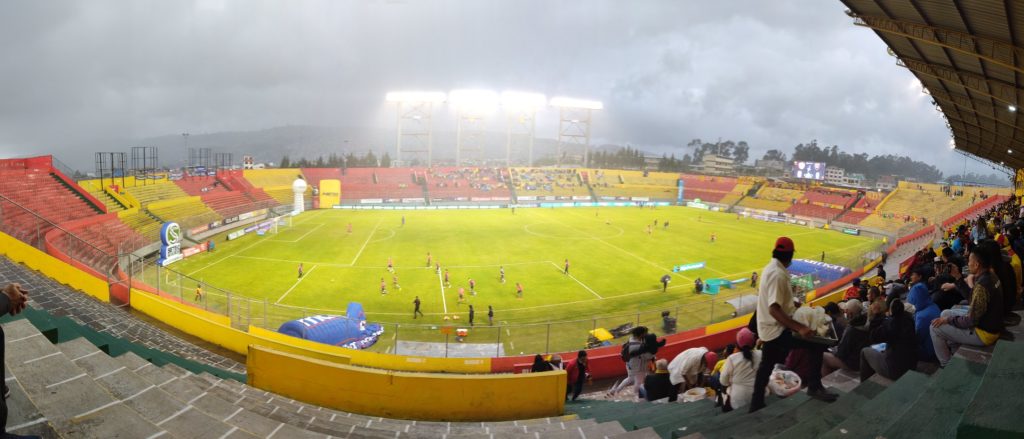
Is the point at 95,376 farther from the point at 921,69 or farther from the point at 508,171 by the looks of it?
the point at 508,171

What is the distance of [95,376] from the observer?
5395mm

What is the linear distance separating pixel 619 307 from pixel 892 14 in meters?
15.3

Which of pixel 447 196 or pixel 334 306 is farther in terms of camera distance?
pixel 447 196

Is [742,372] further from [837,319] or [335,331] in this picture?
[335,331]

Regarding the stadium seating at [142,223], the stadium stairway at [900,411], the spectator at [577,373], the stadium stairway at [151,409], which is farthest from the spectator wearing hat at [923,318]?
the stadium seating at [142,223]

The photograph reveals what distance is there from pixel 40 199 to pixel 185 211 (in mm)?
12151

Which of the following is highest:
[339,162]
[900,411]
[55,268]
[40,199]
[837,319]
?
[339,162]

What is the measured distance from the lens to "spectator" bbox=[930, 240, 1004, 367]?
5.28 m

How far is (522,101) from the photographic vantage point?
295ft

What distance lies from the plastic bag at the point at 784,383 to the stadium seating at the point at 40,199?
30027 millimetres

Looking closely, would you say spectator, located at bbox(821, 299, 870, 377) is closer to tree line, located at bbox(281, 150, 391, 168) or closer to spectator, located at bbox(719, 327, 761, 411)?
spectator, located at bbox(719, 327, 761, 411)

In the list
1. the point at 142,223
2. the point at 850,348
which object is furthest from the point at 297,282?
the point at 850,348

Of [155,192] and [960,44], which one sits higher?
[960,44]

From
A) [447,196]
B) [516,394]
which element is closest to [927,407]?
[516,394]
